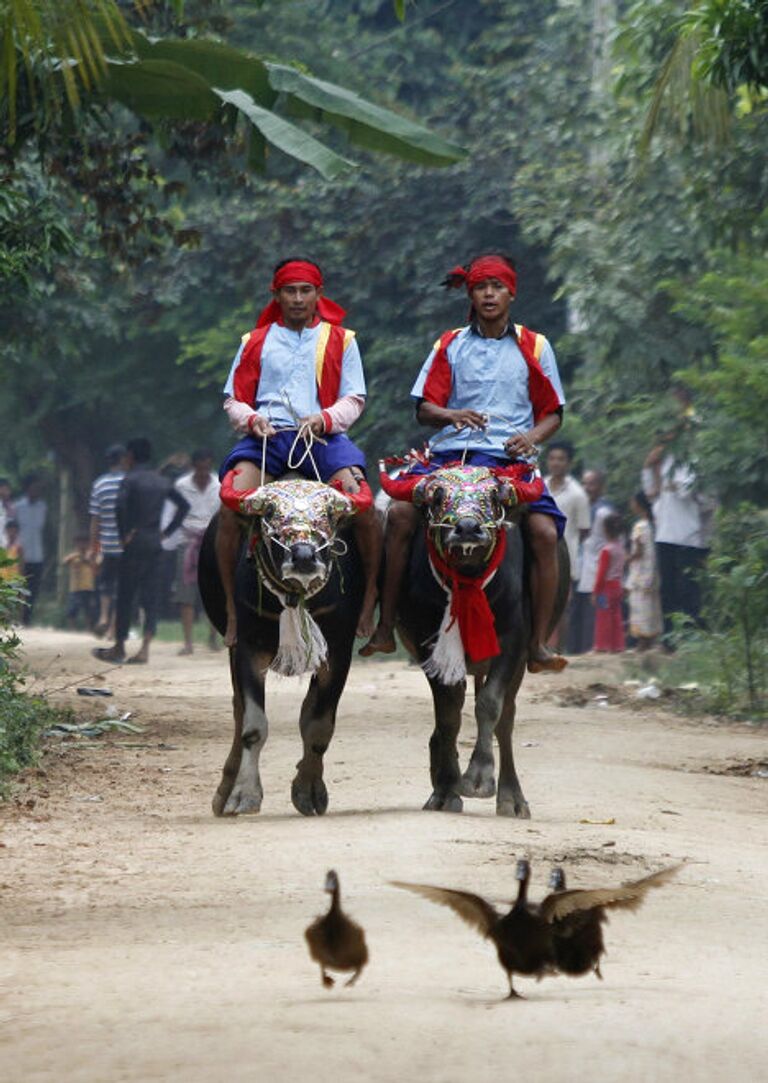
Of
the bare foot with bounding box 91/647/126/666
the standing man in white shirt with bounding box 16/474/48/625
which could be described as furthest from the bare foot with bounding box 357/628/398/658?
the standing man in white shirt with bounding box 16/474/48/625

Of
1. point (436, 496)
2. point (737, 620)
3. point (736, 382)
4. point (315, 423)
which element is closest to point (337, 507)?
point (436, 496)

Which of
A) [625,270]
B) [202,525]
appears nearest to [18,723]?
[202,525]

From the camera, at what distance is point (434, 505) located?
10.5m

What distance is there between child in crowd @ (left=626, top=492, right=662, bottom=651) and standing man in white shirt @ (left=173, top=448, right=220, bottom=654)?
4119 mm

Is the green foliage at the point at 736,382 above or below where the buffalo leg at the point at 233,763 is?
above

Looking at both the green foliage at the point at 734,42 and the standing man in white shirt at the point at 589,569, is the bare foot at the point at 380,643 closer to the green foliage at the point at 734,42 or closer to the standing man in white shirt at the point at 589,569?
the green foliage at the point at 734,42

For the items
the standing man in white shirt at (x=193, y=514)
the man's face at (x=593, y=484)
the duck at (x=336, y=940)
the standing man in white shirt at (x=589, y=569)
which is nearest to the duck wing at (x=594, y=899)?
the duck at (x=336, y=940)

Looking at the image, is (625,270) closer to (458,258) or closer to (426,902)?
(458,258)

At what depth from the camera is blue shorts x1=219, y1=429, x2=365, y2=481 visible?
10773 millimetres

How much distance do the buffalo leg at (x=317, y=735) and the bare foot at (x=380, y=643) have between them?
158 millimetres

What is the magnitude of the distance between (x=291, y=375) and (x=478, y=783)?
2.05m

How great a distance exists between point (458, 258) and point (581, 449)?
5.29 meters

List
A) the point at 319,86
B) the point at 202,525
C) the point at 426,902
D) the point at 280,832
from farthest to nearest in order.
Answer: the point at 202,525 → the point at 319,86 → the point at 280,832 → the point at 426,902

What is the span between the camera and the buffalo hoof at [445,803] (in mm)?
10812
